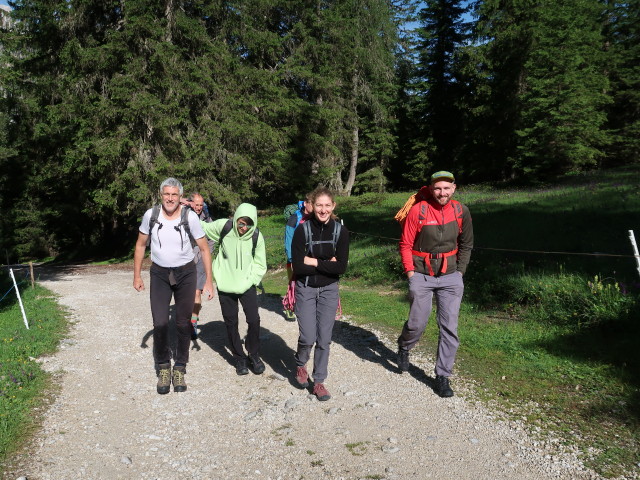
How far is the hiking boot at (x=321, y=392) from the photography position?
176 inches

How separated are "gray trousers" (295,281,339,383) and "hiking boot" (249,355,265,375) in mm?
937

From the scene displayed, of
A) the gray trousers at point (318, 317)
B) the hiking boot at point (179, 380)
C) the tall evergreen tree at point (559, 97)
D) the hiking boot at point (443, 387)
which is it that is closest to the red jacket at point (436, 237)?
the gray trousers at point (318, 317)

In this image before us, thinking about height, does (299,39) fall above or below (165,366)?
above

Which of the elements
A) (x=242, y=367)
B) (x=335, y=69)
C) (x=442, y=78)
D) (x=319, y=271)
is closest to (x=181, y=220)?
(x=319, y=271)

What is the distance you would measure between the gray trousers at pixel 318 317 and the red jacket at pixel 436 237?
841mm

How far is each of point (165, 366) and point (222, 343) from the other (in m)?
1.72

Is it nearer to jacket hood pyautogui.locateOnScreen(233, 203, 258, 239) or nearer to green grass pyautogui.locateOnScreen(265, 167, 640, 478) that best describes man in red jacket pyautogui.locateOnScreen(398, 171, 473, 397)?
green grass pyautogui.locateOnScreen(265, 167, 640, 478)

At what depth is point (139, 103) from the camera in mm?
17781

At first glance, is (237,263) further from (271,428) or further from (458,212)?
(458,212)

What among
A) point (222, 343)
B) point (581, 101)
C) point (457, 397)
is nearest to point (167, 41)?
point (222, 343)

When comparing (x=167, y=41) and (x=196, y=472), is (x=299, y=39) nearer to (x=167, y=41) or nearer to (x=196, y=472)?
(x=167, y=41)

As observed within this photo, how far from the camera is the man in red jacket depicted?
14.9ft

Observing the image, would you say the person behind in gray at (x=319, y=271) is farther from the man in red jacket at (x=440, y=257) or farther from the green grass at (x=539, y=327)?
the green grass at (x=539, y=327)

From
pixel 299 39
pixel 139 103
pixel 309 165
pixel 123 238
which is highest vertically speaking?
pixel 299 39
